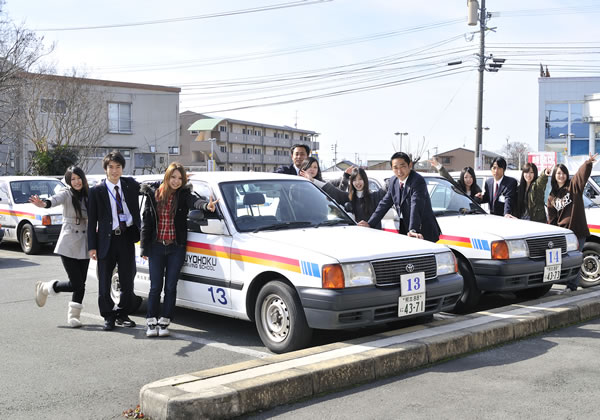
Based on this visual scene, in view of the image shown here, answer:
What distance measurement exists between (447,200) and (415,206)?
1.55m

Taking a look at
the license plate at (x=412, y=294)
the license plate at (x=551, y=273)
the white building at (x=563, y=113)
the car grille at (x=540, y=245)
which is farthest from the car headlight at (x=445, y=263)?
the white building at (x=563, y=113)

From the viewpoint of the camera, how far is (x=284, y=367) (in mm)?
5086

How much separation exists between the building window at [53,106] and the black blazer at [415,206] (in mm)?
31539

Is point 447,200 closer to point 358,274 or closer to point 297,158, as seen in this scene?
point 297,158

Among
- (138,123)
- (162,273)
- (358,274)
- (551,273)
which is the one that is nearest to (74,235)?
(162,273)

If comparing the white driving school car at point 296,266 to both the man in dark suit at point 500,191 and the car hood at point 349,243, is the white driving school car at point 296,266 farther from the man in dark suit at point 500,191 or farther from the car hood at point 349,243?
the man in dark suit at point 500,191

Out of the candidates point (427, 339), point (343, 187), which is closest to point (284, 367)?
point (427, 339)

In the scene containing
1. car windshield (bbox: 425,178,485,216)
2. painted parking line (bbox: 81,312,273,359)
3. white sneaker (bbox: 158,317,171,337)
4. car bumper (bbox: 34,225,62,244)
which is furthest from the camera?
car bumper (bbox: 34,225,62,244)

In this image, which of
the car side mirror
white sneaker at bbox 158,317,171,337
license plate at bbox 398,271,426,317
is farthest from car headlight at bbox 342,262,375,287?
white sneaker at bbox 158,317,171,337

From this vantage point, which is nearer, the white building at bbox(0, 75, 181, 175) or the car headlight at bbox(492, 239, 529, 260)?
the car headlight at bbox(492, 239, 529, 260)

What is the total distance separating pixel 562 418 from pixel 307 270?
7.47 ft

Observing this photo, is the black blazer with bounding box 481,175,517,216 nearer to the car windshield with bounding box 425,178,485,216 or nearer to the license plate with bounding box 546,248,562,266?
the car windshield with bounding box 425,178,485,216

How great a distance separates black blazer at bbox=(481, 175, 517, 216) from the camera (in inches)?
389

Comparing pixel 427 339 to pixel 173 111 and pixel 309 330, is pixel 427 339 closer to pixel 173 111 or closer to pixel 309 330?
pixel 309 330
